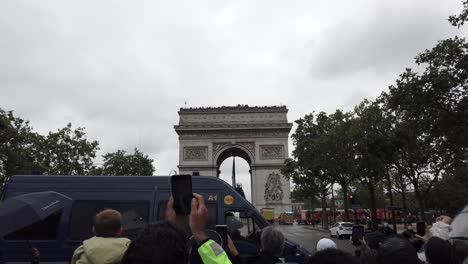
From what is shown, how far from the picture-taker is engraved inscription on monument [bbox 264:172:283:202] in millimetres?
45500

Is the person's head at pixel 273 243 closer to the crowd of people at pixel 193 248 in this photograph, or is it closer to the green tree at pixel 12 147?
the crowd of people at pixel 193 248

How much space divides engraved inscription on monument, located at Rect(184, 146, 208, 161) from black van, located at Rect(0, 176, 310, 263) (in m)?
39.1

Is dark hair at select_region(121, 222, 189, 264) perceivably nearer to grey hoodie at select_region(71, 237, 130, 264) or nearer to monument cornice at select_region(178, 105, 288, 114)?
grey hoodie at select_region(71, 237, 130, 264)

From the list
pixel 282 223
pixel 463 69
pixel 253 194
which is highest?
pixel 463 69

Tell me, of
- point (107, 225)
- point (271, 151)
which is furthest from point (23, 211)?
point (271, 151)

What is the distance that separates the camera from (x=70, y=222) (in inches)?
316

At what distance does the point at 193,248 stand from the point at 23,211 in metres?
3.17

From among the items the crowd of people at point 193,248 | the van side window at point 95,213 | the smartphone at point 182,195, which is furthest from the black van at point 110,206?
the smartphone at point 182,195

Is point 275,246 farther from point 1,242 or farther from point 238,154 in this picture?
point 238,154

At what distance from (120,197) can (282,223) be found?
39.4 metres

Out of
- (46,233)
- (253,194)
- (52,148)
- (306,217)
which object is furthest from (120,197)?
(306,217)

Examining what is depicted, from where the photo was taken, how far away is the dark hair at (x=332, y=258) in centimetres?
186

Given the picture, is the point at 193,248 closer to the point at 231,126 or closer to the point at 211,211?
the point at 211,211

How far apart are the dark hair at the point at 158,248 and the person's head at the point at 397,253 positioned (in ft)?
6.38
